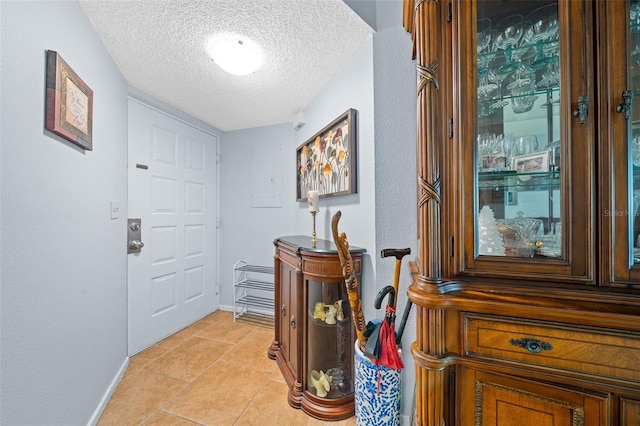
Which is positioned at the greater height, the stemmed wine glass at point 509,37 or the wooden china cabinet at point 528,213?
the stemmed wine glass at point 509,37

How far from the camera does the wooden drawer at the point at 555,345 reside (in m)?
0.66

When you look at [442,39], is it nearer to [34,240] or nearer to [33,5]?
[33,5]

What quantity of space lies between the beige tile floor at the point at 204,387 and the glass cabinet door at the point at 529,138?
4.61 feet

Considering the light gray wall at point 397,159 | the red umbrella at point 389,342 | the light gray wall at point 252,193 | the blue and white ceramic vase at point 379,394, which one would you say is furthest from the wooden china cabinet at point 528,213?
the light gray wall at point 252,193

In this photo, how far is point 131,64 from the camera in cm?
191

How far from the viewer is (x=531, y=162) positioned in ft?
2.69

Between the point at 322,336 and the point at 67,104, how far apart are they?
1841 millimetres

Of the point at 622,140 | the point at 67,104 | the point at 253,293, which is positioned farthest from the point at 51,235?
the point at 253,293

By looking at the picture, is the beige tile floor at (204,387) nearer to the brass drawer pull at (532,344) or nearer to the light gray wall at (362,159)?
the light gray wall at (362,159)

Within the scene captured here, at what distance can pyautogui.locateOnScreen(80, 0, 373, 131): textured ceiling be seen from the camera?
4.52 ft

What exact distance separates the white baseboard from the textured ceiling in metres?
2.25

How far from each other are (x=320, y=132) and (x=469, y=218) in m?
1.59

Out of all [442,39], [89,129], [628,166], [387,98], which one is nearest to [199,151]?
[89,129]

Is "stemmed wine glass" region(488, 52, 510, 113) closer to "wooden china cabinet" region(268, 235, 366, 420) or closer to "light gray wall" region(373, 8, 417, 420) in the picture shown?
"light gray wall" region(373, 8, 417, 420)
